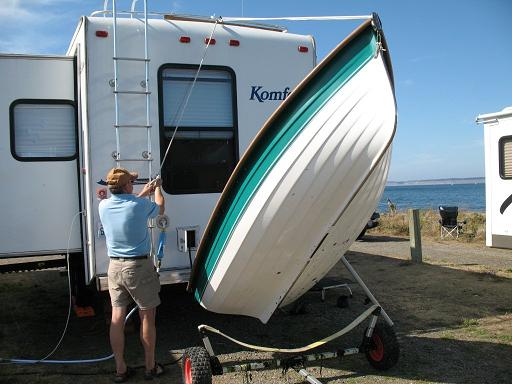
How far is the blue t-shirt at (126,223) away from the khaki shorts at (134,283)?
0.08 m

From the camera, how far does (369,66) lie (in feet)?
10.9

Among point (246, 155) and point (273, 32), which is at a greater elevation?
point (273, 32)

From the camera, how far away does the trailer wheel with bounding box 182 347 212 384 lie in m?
3.61

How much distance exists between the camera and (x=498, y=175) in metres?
7.66

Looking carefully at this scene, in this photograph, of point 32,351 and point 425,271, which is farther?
point 425,271

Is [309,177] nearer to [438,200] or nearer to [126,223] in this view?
[126,223]

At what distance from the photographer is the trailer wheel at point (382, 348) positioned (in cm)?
414

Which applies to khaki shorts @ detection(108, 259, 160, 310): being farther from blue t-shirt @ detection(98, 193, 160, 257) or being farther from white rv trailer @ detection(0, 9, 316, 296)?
white rv trailer @ detection(0, 9, 316, 296)

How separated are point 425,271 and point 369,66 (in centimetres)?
583

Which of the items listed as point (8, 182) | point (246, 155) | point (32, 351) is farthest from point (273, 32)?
point (32, 351)

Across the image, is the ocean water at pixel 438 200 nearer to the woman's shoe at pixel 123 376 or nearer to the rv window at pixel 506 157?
the rv window at pixel 506 157

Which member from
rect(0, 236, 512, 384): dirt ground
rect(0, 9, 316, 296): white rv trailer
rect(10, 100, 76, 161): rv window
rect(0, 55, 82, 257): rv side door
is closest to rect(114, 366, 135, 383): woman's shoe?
rect(0, 236, 512, 384): dirt ground

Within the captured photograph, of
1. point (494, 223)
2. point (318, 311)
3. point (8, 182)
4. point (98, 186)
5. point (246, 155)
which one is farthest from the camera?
point (494, 223)

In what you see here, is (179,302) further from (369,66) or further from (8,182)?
(369,66)
